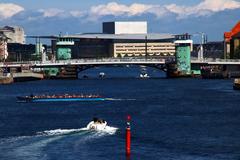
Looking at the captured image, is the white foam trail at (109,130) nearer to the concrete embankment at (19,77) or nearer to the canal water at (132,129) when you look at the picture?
the canal water at (132,129)

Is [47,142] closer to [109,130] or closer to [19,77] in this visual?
[109,130]

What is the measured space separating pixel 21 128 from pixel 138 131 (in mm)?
10009

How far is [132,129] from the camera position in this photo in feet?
224

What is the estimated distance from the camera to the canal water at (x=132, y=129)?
5319cm

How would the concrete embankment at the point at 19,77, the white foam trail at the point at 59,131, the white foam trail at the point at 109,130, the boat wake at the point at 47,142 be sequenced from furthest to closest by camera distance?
the concrete embankment at the point at 19,77 < the white foam trail at the point at 109,130 < the white foam trail at the point at 59,131 < the boat wake at the point at 47,142

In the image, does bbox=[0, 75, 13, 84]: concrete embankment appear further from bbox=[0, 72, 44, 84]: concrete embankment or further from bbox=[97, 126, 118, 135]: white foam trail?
bbox=[97, 126, 118, 135]: white foam trail

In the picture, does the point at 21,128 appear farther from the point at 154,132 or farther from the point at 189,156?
the point at 189,156

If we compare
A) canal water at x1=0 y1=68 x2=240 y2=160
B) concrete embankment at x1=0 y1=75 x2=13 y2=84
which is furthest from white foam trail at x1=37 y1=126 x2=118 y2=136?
concrete embankment at x1=0 y1=75 x2=13 y2=84

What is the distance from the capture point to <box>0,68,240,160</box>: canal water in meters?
53.2

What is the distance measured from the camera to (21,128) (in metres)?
69.8

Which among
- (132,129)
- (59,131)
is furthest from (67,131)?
(132,129)

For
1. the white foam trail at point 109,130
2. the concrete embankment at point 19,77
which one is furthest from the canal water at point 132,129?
the concrete embankment at point 19,77

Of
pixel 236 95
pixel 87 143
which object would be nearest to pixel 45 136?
pixel 87 143

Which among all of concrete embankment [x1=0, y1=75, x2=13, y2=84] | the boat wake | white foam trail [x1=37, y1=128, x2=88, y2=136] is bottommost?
the boat wake
